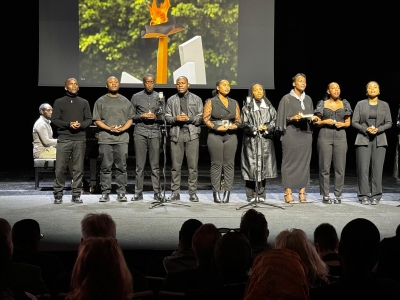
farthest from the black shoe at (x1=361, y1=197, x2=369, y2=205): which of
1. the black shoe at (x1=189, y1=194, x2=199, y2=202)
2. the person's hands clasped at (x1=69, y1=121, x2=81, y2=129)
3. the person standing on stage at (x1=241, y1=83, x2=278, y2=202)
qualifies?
the person's hands clasped at (x1=69, y1=121, x2=81, y2=129)

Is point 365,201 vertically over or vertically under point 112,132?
under

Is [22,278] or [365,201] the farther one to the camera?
[365,201]

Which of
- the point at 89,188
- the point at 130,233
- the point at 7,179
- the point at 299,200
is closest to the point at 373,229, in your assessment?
the point at 130,233

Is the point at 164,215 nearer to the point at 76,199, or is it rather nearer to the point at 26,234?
the point at 76,199

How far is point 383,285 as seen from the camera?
2.89 meters

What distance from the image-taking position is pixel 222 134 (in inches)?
363

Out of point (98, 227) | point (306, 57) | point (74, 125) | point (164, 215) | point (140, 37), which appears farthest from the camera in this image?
point (306, 57)

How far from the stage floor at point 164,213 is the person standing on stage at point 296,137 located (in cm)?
32

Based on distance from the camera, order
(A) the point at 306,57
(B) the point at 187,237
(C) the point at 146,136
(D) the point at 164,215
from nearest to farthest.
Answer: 1. (B) the point at 187,237
2. (D) the point at 164,215
3. (C) the point at 146,136
4. (A) the point at 306,57

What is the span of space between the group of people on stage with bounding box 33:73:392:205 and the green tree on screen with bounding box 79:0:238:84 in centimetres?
334

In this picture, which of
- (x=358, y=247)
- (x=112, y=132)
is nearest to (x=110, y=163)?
(x=112, y=132)

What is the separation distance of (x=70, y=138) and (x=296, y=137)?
10.2 ft

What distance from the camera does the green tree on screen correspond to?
12.4 meters

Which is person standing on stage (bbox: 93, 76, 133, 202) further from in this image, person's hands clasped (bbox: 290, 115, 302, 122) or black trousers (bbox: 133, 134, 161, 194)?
person's hands clasped (bbox: 290, 115, 302, 122)
